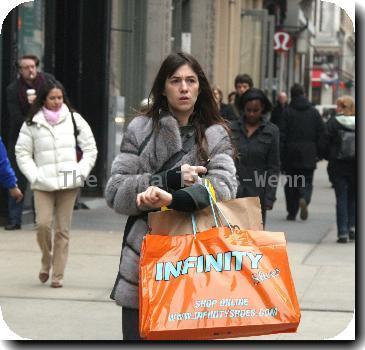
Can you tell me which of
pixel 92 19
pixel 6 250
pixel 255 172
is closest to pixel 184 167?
pixel 255 172

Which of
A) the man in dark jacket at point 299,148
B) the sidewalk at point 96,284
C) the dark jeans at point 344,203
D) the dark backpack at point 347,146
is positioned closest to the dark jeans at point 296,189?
the man in dark jacket at point 299,148

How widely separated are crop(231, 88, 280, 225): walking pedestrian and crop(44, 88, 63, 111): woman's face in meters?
1.62

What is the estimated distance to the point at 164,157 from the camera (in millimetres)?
4746

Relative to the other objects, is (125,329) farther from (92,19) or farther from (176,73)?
(92,19)

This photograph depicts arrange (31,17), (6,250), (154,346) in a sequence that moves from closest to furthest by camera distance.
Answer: (154,346) → (6,250) → (31,17)

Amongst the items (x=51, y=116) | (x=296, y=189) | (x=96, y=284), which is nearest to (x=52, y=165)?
(x=51, y=116)

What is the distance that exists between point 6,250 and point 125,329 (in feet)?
19.3

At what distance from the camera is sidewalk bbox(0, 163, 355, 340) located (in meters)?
7.23

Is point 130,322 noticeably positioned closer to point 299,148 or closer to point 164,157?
point 164,157

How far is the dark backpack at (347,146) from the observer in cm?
1230

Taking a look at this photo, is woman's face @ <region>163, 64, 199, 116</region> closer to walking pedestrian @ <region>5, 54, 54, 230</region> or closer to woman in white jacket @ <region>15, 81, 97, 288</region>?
woman in white jacket @ <region>15, 81, 97, 288</region>

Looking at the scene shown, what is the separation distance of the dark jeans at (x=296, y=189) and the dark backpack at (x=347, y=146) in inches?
84.1

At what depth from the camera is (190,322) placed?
441 centimetres

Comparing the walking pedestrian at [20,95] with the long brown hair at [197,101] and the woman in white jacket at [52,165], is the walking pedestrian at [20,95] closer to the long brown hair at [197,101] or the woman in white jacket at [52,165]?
the woman in white jacket at [52,165]
